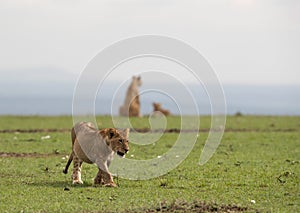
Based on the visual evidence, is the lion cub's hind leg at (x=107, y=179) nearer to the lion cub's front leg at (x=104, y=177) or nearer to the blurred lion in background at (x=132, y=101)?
the lion cub's front leg at (x=104, y=177)

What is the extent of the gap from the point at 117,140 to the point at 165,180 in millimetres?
1661

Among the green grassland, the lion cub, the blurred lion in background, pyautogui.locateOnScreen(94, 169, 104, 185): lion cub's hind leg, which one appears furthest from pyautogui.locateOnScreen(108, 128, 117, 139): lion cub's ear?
the blurred lion in background

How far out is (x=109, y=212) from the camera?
1070cm

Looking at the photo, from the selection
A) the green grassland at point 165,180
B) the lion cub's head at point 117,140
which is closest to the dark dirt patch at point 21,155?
the green grassland at point 165,180

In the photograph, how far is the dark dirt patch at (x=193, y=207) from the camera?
1076cm

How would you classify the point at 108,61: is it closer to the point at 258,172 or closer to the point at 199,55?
the point at 199,55

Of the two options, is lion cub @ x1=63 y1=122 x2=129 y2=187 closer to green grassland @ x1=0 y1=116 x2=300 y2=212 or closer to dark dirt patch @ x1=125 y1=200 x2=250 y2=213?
green grassland @ x1=0 y1=116 x2=300 y2=212

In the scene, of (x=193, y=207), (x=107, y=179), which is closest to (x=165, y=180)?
(x=107, y=179)

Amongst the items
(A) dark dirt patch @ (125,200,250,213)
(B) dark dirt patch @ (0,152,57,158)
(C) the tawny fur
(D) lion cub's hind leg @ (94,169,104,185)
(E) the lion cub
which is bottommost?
(A) dark dirt patch @ (125,200,250,213)

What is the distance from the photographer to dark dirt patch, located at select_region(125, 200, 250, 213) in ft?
35.3

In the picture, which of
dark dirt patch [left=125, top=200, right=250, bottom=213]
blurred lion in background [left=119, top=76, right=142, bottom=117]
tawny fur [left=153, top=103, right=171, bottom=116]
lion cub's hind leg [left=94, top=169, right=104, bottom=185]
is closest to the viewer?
dark dirt patch [left=125, top=200, right=250, bottom=213]

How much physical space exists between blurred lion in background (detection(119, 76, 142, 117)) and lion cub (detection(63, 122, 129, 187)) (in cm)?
2309

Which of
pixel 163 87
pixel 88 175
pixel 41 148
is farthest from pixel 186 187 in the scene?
pixel 41 148

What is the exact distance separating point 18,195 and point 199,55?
19.9 feet
